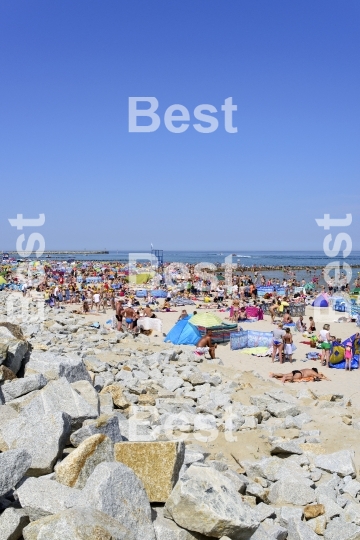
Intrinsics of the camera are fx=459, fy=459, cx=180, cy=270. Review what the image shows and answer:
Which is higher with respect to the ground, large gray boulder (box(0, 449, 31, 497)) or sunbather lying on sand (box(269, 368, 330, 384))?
large gray boulder (box(0, 449, 31, 497))

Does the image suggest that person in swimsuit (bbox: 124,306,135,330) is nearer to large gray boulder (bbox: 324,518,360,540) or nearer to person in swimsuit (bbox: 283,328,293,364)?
person in swimsuit (bbox: 283,328,293,364)

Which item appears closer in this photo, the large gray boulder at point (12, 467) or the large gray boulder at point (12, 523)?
the large gray boulder at point (12, 523)

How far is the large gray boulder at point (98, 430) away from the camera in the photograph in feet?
12.6

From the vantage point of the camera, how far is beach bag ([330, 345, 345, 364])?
12922 millimetres

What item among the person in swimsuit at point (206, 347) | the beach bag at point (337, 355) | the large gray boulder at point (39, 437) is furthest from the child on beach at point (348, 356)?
the large gray boulder at point (39, 437)

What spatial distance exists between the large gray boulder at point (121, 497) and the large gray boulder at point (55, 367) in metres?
2.44

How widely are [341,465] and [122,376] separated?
4.54m

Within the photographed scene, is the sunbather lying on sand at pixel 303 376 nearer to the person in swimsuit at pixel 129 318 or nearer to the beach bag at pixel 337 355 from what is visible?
the beach bag at pixel 337 355

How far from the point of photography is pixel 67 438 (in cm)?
386

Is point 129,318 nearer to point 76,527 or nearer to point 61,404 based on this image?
point 61,404

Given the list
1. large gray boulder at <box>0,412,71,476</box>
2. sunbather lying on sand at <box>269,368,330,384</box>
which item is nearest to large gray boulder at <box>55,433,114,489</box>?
large gray boulder at <box>0,412,71,476</box>

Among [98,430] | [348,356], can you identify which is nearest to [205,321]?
[348,356]

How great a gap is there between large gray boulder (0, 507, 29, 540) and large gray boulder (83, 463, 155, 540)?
394 millimetres

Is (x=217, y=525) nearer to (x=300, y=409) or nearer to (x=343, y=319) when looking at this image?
(x=300, y=409)
